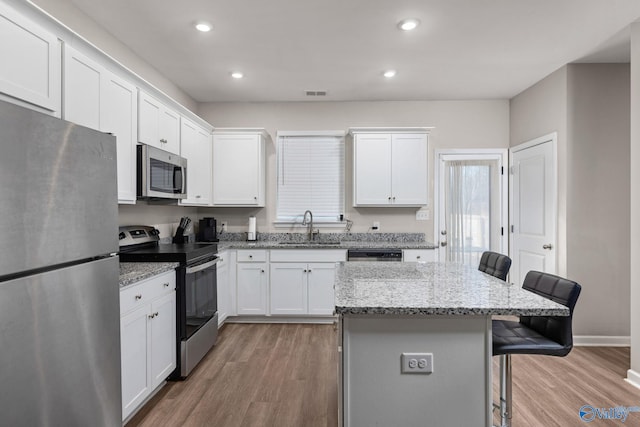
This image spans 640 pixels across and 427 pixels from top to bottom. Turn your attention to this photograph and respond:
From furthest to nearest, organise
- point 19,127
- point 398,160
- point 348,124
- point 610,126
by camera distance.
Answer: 1. point 348,124
2. point 398,160
3. point 610,126
4. point 19,127

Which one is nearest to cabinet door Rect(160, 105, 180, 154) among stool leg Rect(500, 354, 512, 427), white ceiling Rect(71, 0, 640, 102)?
white ceiling Rect(71, 0, 640, 102)

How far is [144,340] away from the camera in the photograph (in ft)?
7.00

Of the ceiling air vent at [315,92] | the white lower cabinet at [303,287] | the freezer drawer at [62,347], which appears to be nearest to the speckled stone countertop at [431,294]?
the freezer drawer at [62,347]

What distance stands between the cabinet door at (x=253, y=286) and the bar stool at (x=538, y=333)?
258 centimetres

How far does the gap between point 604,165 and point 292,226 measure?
131 inches

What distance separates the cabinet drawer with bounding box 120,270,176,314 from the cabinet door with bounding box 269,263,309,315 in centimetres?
147

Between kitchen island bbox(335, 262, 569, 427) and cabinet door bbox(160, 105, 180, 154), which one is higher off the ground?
cabinet door bbox(160, 105, 180, 154)

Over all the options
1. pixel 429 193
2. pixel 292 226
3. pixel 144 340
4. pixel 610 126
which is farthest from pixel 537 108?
pixel 144 340

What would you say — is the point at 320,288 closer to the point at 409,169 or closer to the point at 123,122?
the point at 409,169

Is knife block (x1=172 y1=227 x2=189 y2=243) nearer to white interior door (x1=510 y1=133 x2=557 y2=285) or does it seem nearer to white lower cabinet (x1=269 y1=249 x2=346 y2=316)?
white lower cabinet (x1=269 y1=249 x2=346 y2=316)

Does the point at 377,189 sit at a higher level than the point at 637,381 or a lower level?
higher

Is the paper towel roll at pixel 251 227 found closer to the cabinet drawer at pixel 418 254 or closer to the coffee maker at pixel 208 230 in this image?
the coffee maker at pixel 208 230

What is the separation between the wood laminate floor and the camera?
2146 millimetres

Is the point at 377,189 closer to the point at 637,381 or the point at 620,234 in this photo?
the point at 620,234
